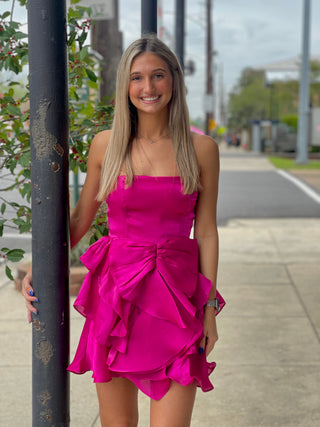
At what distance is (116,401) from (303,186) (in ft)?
52.8

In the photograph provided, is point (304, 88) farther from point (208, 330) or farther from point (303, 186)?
point (208, 330)

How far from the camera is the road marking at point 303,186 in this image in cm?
1540

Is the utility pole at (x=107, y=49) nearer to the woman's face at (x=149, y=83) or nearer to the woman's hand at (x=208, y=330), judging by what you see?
the woman's face at (x=149, y=83)

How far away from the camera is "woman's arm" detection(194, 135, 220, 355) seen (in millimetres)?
2555

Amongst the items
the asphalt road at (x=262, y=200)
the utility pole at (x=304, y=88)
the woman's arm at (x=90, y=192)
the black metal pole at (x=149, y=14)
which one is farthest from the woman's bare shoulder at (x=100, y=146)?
the utility pole at (x=304, y=88)

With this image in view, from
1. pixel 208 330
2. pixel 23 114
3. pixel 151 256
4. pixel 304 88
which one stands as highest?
pixel 304 88

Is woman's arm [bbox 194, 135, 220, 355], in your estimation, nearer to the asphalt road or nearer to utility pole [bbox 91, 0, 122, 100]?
utility pole [bbox 91, 0, 122, 100]

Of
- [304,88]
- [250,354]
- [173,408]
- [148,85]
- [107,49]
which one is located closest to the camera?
[173,408]

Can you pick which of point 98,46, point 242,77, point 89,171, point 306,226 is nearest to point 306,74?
point 306,226

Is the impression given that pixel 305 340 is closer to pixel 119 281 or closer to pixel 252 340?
pixel 252 340

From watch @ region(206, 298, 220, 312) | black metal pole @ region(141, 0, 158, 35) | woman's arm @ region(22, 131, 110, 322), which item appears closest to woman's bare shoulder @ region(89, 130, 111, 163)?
woman's arm @ region(22, 131, 110, 322)

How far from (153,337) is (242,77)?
101119 mm

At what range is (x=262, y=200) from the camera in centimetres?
1486

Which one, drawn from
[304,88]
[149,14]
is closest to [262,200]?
[149,14]
